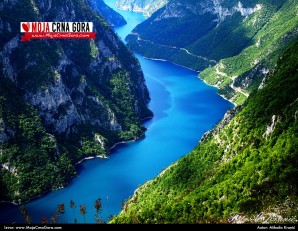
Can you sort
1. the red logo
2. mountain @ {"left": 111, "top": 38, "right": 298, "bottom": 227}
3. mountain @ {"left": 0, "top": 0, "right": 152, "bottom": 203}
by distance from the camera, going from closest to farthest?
mountain @ {"left": 111, "top": 38, "right": 298, "bottom": 227} < mountain @ {"left": 0, "top": 0, "right": 152, "bottom": 203} < the red logo

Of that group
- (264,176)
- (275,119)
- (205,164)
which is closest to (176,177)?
(205,164)

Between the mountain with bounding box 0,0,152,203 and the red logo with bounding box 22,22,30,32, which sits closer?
the mountain with bounding box 0,0,152,203

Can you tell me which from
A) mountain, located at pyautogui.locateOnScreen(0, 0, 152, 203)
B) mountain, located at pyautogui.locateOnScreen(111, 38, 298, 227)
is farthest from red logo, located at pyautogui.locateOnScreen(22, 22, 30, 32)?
mountain, located at pyautogui.locateOnScreen(111, 38, 298, 227)

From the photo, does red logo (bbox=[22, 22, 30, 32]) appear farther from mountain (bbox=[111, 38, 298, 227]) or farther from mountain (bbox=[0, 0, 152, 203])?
mountain (bbox=[111, 38, 298, 227])

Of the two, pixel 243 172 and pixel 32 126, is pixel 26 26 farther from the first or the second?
pixel 243 172

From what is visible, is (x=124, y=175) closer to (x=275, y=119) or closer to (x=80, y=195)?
(x=80, y=195)

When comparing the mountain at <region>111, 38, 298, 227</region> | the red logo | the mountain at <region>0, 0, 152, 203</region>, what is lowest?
the mountain at <region>111, 38, 298, 227</region>

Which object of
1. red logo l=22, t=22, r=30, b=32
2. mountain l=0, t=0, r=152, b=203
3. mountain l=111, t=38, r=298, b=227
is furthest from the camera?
red logo l=22, t=22, r=30, b=32

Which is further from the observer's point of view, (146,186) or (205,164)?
(146,186)

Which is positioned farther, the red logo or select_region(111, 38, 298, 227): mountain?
the red logo

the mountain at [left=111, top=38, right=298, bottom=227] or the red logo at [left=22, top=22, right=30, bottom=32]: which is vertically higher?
the red logo at [left=22, top=22, right=30, bottom=32]
